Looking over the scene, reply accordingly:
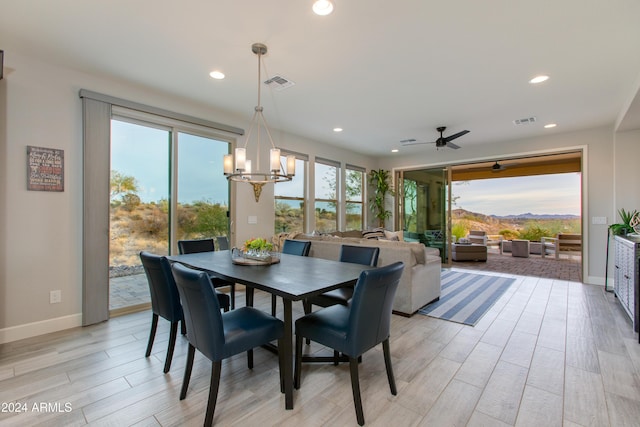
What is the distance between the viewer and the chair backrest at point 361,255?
2.86 meters

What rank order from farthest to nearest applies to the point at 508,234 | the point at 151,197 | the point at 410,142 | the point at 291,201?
the point at 508,234, the point at 410,142, the point at 291,201, the point at 151,197

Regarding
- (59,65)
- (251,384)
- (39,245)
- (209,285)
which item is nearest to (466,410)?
A: (251,384)

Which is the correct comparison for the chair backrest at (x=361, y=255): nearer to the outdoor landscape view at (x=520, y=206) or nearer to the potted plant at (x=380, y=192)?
the potted plant at (x=380, y=192)

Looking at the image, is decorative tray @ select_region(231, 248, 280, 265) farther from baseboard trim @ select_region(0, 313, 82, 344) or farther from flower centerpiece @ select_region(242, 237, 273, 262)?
baseboard trim @ select_region(0, 313, 82, 344)

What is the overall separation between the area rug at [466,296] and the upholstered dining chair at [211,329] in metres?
2.44

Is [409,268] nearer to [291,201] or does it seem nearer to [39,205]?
[291,201]

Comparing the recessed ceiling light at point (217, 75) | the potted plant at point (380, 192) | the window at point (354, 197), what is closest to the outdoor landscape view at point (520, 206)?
the potted plant at point (380, 192)

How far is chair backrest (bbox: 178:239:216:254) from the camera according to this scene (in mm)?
3373

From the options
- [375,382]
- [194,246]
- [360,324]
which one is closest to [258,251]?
[194,246]

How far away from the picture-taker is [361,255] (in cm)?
298

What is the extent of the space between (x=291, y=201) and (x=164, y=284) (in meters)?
3.55

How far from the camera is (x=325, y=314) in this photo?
211 cm

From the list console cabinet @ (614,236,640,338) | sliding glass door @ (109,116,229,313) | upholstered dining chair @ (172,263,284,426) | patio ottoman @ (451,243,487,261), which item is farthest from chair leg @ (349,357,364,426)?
patio ottoman @ (451,243,487,261)

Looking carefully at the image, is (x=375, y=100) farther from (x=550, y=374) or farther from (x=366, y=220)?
(x=366, y=220)
